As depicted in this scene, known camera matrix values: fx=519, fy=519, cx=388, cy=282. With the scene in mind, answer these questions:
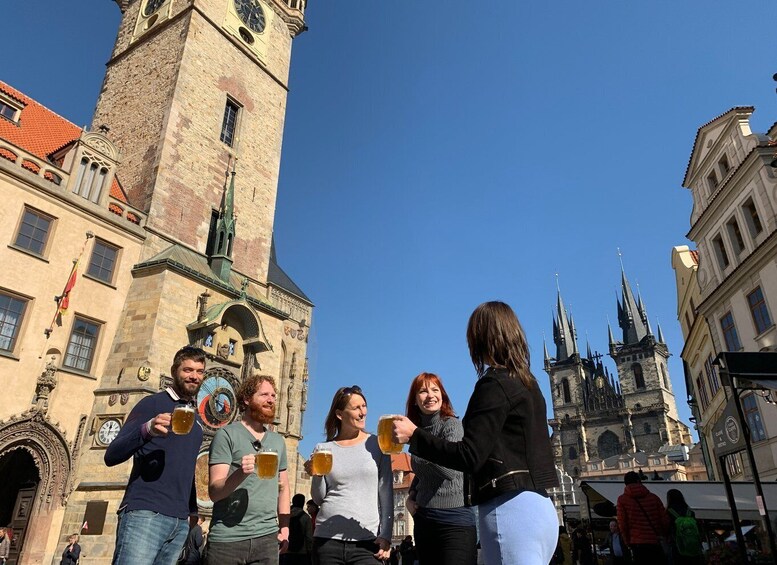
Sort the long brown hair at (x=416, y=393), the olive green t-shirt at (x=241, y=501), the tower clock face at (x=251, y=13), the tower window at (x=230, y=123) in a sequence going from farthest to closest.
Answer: the tower clock face at (x=251, y=13) → the tower window at (x=230, y=123) → the long brown hair at (x=416, y=393) → the olive green t-shirt at (x=241, y=501)

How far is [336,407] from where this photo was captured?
404 centimetres

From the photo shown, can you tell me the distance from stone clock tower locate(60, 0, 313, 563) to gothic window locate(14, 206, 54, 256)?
8.17 ft

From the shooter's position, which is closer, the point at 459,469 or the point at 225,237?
the point at 459,469

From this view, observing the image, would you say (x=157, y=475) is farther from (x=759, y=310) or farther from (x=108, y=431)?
(x=759, y=310)

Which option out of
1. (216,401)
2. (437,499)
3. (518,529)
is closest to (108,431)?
(216,401)

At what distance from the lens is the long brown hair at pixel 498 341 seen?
2584mm

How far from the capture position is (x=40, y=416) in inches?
487

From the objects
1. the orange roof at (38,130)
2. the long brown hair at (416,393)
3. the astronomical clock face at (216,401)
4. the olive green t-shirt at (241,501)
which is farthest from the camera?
the orange roof at (38,130)

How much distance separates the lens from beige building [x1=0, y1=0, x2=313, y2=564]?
41.0 ft

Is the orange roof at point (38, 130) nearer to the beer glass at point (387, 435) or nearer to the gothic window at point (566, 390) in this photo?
the beer glass at point (387, 435)

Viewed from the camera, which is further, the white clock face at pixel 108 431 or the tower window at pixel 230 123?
the tower window at pixel 230 123

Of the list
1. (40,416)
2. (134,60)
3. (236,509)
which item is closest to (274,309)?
(40,416)

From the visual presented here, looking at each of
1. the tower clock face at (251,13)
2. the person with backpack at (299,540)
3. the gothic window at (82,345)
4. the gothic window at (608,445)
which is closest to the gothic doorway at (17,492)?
the gothic window at (82,345)

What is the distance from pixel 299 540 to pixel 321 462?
419 centimetres
